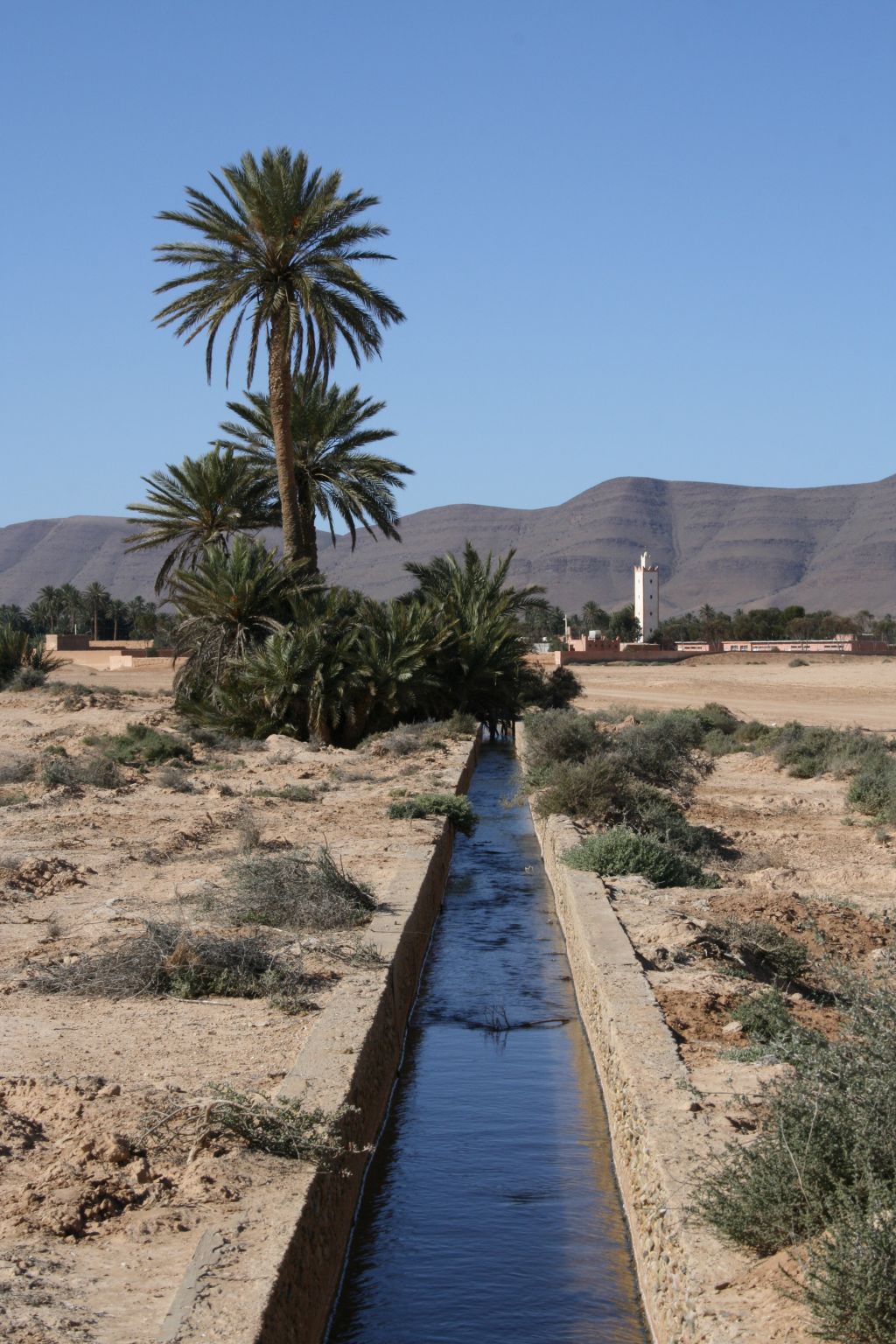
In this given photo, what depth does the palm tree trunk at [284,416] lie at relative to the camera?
28.9 meters

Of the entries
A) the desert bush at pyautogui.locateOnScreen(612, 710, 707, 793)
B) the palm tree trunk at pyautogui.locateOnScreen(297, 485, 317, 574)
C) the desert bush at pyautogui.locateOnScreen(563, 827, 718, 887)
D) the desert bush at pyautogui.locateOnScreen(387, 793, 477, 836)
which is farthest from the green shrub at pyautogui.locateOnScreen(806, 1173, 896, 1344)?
the palm tree trunk at pyautogui.locateOnScreen(297, 485, 317, 574)

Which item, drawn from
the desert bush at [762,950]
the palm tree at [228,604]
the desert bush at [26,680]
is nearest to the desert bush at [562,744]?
the palm tree at [228,604]

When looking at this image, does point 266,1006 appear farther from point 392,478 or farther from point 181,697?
point 392,478

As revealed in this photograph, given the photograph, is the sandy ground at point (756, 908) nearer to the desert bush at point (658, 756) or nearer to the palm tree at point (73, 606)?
the desert bush at point (658, 756)

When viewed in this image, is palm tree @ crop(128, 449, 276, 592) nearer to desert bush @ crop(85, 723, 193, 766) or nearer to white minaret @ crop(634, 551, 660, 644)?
desert bush @ crop(85, 723, 193, 766)

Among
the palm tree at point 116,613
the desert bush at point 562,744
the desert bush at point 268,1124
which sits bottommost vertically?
the desert bush at point 268,1124

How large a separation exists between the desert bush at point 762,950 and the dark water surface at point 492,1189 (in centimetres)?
112

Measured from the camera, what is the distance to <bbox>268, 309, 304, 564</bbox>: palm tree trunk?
28906 millimetres

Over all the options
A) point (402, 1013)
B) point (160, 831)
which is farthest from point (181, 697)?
point (402, 1013)

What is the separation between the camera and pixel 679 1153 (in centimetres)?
548

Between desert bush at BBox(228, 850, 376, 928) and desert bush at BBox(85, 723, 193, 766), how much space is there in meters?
11.3

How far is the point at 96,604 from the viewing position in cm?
9431

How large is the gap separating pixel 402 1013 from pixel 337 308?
72.8ft

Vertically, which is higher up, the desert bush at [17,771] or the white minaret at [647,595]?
the white minaret at [647,595]
